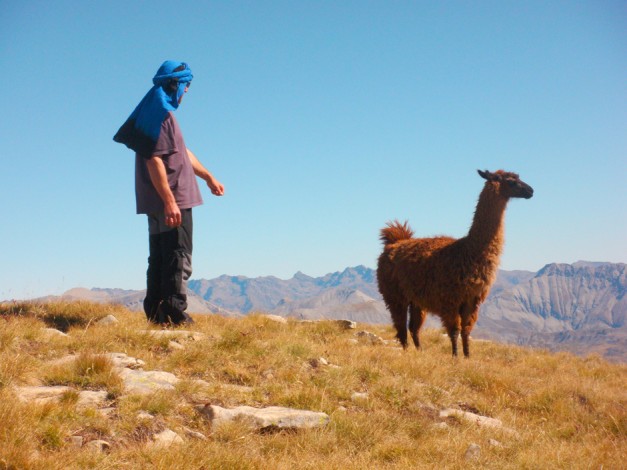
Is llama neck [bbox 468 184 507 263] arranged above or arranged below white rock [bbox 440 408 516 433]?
above

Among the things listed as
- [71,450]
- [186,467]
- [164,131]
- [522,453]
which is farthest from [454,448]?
[164,131]

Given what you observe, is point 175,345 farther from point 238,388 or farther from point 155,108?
point 155,108

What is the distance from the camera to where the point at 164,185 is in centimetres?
664

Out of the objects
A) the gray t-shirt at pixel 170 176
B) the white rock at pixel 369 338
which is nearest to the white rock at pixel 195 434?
the gray t-shirt at pixel 170 176

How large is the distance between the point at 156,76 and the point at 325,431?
496 cm

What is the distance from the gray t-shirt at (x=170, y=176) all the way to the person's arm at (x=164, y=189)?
252 mm

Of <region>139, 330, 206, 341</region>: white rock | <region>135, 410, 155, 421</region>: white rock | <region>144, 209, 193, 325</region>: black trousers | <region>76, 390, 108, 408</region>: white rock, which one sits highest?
<region>144, 209, 193, 325</region>: black trousers

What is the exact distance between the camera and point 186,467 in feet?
11.1

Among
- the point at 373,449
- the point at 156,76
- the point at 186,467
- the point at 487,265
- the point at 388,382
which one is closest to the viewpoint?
the point at 186,467

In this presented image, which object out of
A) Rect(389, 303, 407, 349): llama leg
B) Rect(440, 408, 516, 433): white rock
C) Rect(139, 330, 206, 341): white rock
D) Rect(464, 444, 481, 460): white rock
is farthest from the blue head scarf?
Rect(389, 303, 407, 349): llama leg

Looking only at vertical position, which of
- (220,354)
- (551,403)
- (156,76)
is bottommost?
(551,403)

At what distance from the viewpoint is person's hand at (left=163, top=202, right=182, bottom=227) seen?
648 centimetres

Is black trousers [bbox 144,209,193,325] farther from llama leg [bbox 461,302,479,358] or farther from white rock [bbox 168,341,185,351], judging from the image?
llama leg [bbox 461,302,479,358]

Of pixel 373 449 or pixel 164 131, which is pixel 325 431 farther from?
pixel 164 131
